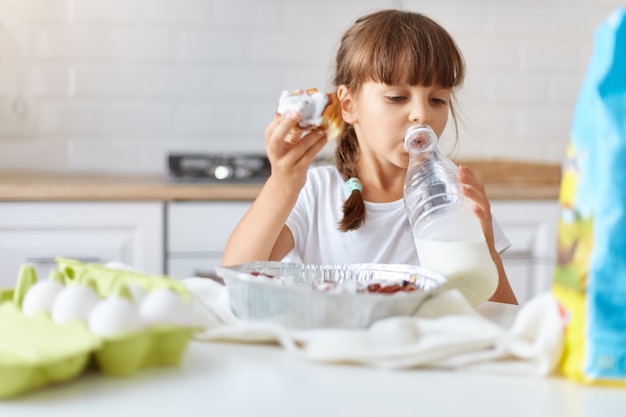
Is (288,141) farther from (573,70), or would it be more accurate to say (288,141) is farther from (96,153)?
(573,70)

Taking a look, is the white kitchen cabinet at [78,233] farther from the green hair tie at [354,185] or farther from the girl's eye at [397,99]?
the girl's eye at [397,99]

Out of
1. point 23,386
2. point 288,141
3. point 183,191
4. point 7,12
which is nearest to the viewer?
point 23,386

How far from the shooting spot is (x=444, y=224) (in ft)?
3.58

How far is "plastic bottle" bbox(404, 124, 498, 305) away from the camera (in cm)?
99

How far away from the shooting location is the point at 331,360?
2.55ft

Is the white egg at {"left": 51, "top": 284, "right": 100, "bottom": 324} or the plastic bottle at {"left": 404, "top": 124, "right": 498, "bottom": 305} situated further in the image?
the plastic bottle at {"left": 404, "top": 124, "right": 498, "bottom": 305}

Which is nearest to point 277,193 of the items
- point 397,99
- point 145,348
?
point 397,99

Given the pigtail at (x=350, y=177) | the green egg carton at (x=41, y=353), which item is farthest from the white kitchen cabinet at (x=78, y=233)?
the green egg carton at (x=41, y=353)

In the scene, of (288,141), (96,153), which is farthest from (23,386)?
(96,153)

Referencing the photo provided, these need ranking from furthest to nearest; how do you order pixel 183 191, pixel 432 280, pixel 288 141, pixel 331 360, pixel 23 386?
pixel 183 191, pixel 288 141, pixel 432 280, pixel 331 360, pixel 23 386

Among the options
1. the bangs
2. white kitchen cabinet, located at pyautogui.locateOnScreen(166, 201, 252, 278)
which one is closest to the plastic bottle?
the bangs

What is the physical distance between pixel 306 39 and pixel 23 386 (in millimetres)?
2271

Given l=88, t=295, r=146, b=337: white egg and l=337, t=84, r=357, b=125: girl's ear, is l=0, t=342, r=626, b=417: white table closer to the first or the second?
l=88, t=295, r=146, b=337: white egg

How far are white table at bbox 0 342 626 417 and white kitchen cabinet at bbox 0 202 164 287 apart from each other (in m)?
1.47
